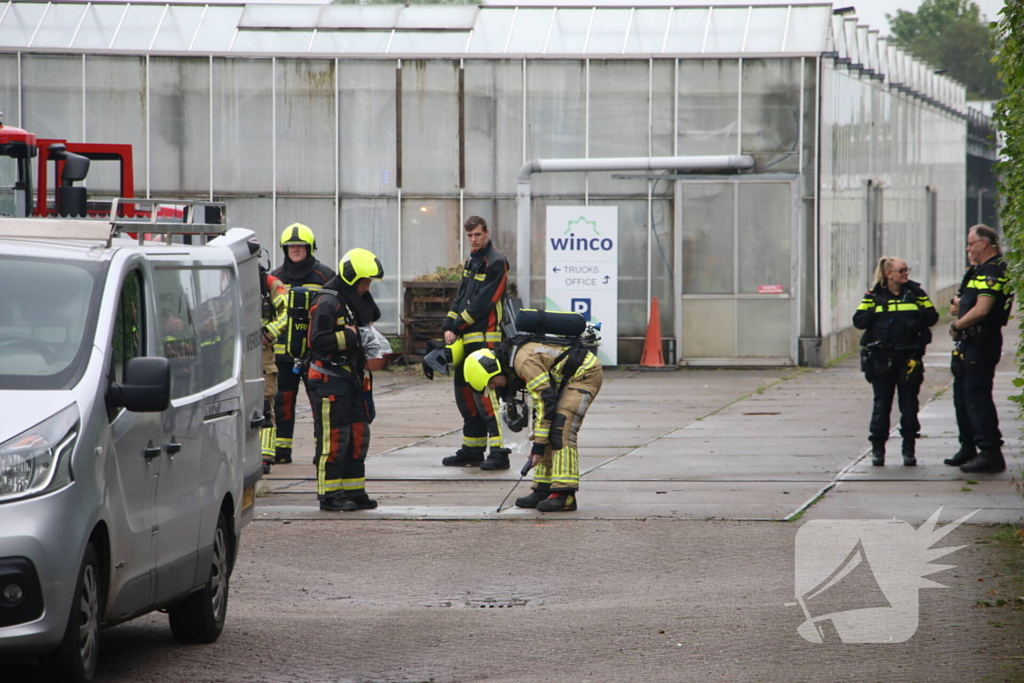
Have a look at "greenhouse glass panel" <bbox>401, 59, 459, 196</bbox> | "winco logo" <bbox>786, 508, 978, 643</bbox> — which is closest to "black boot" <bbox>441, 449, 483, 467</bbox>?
"winco logo" <bbox>786, 508, 978, 643</bbox>

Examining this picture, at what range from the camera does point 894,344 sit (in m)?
12.8

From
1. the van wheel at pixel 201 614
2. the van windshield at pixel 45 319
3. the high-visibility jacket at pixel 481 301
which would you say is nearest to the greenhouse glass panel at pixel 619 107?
the high-visibility jacket at pixel 481 301

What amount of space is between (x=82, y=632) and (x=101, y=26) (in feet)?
72.5

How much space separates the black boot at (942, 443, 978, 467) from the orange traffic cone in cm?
1156

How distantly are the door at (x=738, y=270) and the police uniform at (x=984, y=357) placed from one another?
11944 millimetres

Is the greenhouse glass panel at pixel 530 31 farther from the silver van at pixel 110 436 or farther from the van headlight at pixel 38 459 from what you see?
the van headlight at pixel 38 459

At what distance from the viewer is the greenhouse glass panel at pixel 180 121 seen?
993 inches

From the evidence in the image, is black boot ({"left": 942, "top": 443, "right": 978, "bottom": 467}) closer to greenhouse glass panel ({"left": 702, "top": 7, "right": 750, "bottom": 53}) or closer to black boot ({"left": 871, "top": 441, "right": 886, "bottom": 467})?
black boot ({"left": 871, "top": 441, "right": 886, "bottom": 467})

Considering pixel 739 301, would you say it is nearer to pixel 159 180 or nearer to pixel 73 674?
pixel 159 180

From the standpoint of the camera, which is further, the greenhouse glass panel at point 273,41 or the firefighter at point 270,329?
the greenhouse glass panel at point 273,41

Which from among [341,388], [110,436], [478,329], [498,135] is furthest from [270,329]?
[498,135]

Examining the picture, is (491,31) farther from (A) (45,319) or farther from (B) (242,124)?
(A) (45,319)

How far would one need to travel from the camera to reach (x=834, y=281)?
2556 cm

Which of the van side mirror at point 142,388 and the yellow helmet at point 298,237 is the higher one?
the yellow helmet at point 298,237
